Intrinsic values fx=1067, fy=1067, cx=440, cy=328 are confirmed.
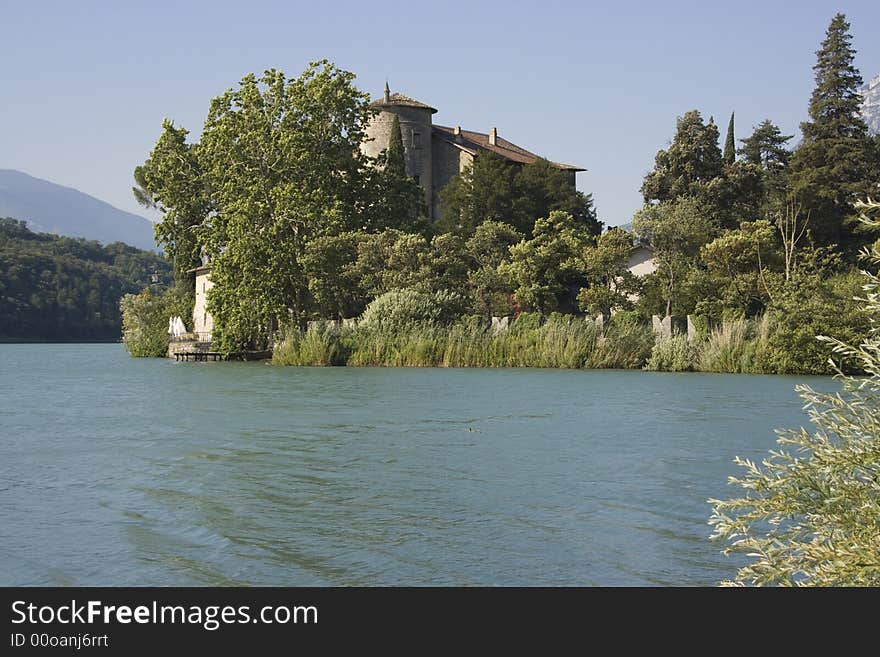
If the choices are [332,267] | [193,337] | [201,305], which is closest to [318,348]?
[332,267]

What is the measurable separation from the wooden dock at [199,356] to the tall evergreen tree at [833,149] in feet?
86.0

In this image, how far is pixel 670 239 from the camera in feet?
123

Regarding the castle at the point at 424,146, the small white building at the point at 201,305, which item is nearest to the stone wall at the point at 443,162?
the castle at the point at 424,146

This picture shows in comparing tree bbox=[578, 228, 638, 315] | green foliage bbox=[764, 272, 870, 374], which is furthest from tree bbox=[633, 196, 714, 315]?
green foliage bbox=[764, 272, 870, 374]

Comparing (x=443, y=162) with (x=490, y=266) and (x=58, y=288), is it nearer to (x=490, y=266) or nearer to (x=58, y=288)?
(x=490, y=266)

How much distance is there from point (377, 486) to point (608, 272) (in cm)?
2799

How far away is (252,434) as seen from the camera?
54.7ft

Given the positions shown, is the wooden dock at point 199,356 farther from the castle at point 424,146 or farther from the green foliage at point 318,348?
the castle at point 424,146

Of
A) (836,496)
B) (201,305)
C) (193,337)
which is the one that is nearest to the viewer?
(836,496)

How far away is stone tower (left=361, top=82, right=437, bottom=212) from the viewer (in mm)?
63062

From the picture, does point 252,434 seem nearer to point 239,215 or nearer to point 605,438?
point 605,438

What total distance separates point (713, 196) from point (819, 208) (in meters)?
5.28

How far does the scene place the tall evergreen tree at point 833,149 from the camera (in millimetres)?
46938
